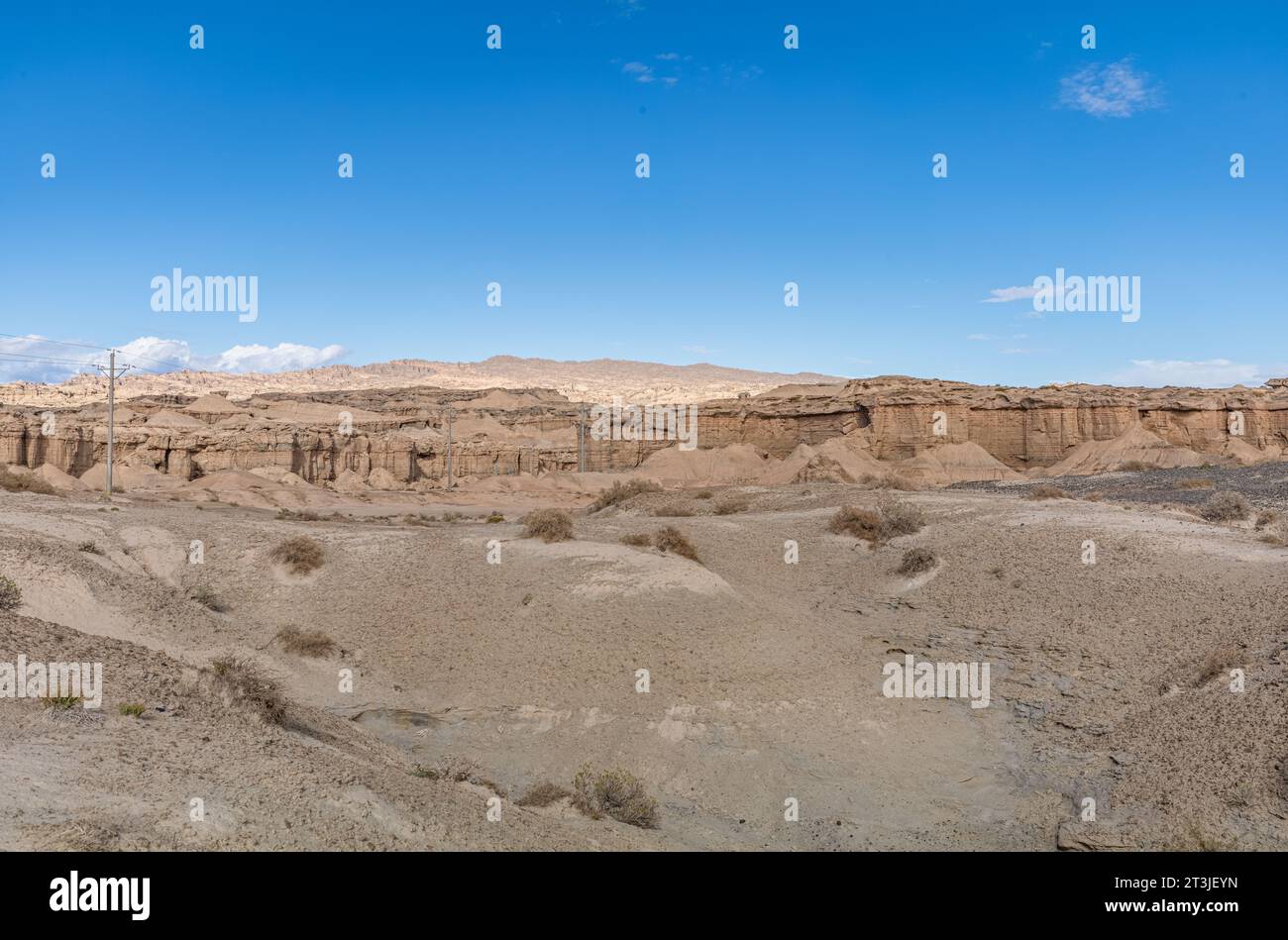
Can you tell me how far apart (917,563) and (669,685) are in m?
7.84

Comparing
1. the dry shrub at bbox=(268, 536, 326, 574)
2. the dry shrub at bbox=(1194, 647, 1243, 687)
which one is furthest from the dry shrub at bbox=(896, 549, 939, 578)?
the dry shrub at bbox=(268, 536, 326, 574)

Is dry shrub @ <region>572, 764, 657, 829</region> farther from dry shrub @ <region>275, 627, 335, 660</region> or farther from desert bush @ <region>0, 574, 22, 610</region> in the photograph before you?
desert bush @ <region>0, 574, 22, 610</region>

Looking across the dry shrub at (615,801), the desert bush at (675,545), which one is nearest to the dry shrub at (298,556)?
the desert bush at (675,545)

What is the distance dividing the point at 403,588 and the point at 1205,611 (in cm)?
1383

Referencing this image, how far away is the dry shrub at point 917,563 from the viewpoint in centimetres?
1880

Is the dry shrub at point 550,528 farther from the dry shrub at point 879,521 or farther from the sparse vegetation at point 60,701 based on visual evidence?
the sparse vegetation at point 60,701

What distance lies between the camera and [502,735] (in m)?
12.5

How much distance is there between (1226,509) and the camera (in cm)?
2033

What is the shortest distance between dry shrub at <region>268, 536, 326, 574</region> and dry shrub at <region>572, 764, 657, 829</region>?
9.97 meters

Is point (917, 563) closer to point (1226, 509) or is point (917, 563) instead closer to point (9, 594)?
point (1226, 509)

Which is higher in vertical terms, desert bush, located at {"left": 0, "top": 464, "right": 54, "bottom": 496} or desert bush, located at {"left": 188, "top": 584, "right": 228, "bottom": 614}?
desert bush, located at {"left": 0, "top": 464, "right": 54, "bottom": 496}

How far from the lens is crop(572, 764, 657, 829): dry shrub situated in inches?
366

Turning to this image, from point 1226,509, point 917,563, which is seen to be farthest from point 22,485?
point 1226,509

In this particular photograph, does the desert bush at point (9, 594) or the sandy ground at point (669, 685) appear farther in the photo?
the desert bush at point (9, 594)
